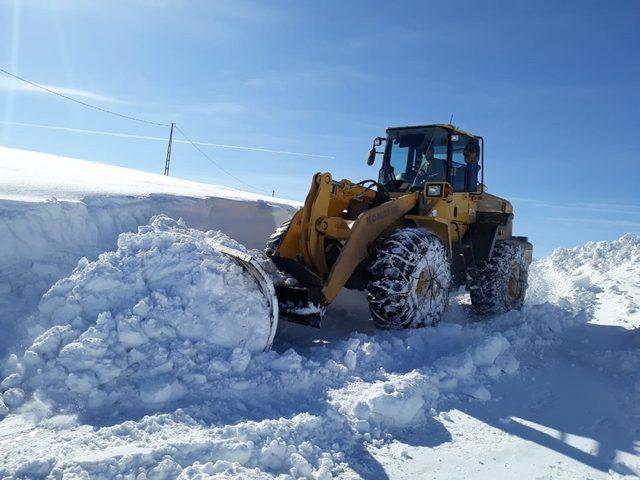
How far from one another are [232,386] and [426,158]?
4.66 meters

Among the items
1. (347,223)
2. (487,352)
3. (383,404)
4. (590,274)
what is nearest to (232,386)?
(383,404)

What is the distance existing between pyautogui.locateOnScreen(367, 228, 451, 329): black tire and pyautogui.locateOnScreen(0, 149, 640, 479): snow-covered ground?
0.23 metres

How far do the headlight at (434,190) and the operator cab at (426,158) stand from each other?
0.49m

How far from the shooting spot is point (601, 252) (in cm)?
1523

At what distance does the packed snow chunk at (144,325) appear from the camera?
3.41 meters

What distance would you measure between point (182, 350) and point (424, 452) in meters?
1.84

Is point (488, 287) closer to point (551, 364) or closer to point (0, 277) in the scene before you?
point (551, 364)

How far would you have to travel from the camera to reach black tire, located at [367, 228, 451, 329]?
527 centimetres

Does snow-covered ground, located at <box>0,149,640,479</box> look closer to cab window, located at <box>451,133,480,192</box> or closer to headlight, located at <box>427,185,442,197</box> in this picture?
headlight, located at <box>427,185,442,197</box>

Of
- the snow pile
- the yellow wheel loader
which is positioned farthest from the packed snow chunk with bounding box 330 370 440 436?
the snow pile

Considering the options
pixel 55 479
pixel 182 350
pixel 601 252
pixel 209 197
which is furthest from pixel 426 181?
pixel 601 252

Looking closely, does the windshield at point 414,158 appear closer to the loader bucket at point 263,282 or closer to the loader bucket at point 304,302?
the loader bucket at point 304,302

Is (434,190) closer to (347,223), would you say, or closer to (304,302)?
(347,223)

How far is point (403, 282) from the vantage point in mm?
5285
